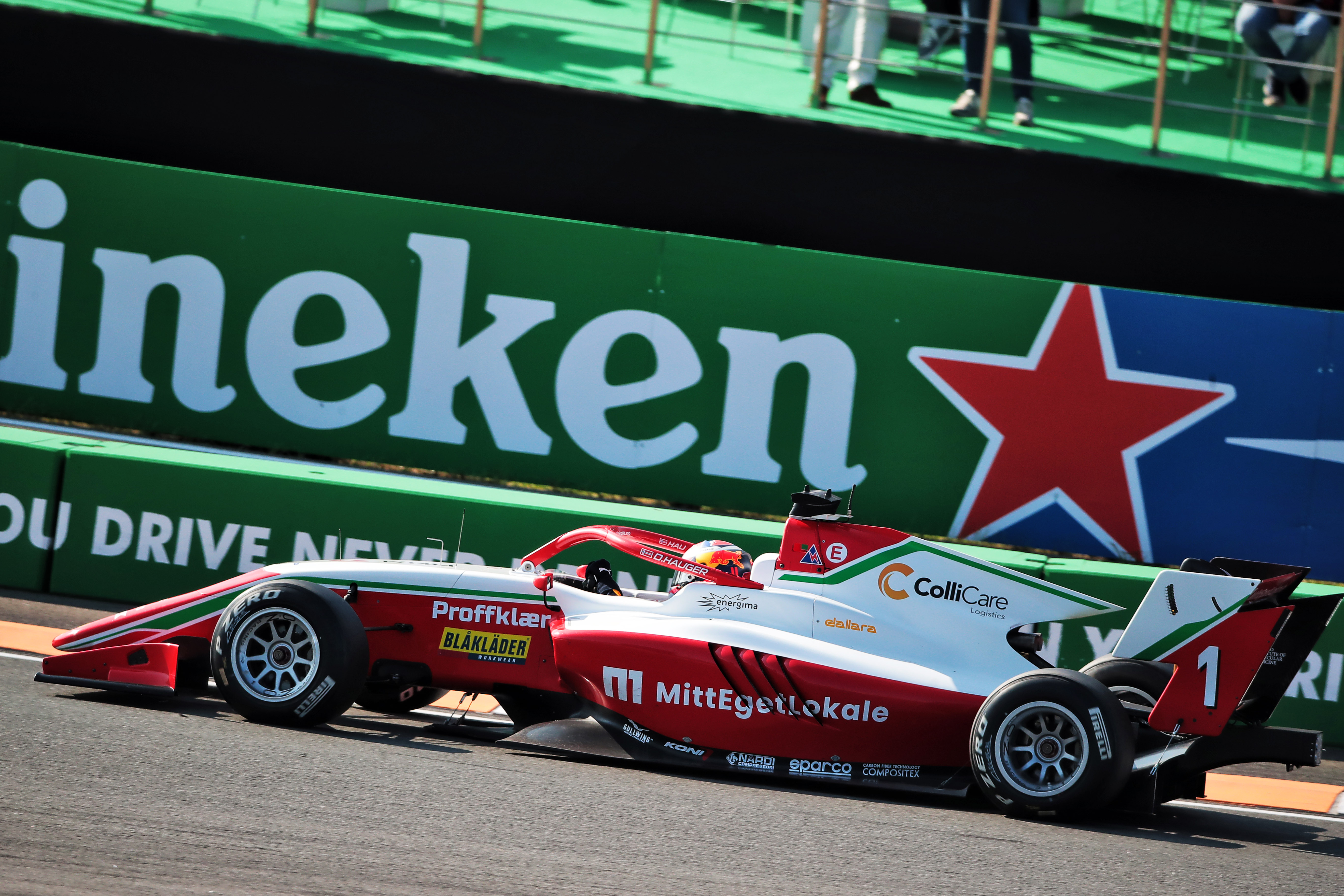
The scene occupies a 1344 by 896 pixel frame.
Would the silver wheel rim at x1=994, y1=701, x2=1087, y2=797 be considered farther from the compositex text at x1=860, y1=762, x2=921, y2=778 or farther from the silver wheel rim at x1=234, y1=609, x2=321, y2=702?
the silver wheel rim at x1=234, y1=609, x2=321, y2=702

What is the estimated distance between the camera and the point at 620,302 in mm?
10133

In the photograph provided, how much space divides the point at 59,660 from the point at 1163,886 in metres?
4.85

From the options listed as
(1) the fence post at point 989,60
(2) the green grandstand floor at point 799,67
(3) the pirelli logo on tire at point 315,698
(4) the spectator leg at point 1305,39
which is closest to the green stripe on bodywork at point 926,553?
(3) the pirelli logo on tire at point 315,698

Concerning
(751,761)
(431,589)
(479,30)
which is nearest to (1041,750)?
(751,761)

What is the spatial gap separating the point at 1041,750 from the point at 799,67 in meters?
8.25

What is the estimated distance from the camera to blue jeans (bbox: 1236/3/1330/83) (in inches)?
437

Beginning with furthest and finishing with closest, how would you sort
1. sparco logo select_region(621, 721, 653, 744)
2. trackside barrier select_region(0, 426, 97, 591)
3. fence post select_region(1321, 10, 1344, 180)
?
fence post select_region(1321, 10, 1344, 180), trackside barrier select_region(0, 426, 97, 591), sparco logo select_region(621, 721, 653, 744)

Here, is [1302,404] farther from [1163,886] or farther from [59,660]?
[59,660]

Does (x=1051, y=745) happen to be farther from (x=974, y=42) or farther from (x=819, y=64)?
(x=974, y=42)

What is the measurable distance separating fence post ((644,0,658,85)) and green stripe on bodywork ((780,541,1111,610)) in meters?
6.86

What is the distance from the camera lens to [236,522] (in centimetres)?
814

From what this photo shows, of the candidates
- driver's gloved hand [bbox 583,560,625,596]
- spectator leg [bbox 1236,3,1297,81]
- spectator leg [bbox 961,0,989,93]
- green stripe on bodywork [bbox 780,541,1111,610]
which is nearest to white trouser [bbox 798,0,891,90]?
spectator leg [bbox 961,0,989,93]

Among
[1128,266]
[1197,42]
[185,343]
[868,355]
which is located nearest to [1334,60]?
[1197,42]

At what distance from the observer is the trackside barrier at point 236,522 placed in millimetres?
7996
